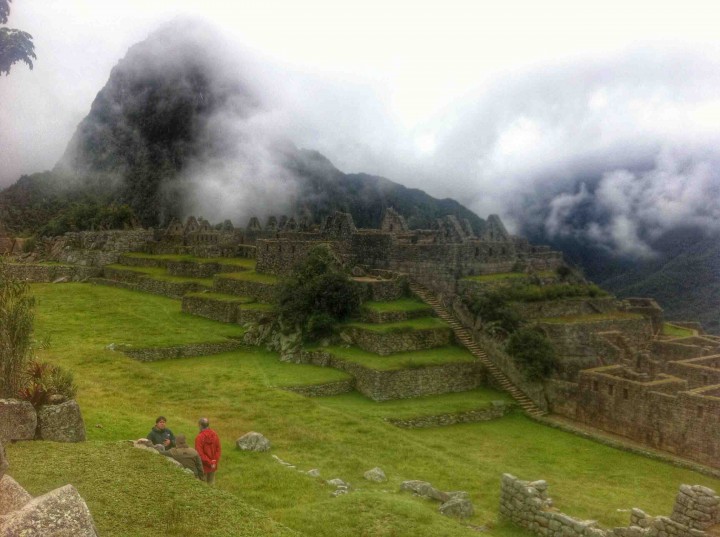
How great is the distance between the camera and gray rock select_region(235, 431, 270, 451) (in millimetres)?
12367

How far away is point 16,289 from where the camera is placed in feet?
33.8

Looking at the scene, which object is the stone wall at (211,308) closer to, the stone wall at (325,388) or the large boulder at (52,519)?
the stone wall at (325,388)

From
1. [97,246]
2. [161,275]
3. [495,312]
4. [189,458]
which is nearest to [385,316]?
[495,312]

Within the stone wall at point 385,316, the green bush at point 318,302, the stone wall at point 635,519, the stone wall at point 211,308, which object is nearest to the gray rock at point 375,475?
the stone wall at point 635,519

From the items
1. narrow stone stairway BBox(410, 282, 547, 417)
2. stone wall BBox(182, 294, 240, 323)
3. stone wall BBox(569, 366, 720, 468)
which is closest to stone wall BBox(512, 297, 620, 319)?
narrow stone stairway BBox(410, 282, 547, 417)

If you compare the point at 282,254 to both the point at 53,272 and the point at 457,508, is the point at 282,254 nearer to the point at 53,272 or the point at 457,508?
the point at 53,272

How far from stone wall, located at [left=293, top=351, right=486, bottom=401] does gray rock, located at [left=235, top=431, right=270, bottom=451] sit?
829cm

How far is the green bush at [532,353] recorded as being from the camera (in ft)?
70.6

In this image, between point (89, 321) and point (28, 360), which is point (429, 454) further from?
point (89, 321)

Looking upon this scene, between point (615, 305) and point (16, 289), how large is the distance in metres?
24.5

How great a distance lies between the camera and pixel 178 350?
23594 millimetres

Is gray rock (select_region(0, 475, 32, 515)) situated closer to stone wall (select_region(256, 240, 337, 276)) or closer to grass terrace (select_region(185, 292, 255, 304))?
stone wall (select_region(256, 240, 337, 276))

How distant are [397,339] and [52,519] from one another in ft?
61.3

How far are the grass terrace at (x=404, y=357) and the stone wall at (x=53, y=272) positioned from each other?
24.8 meters
